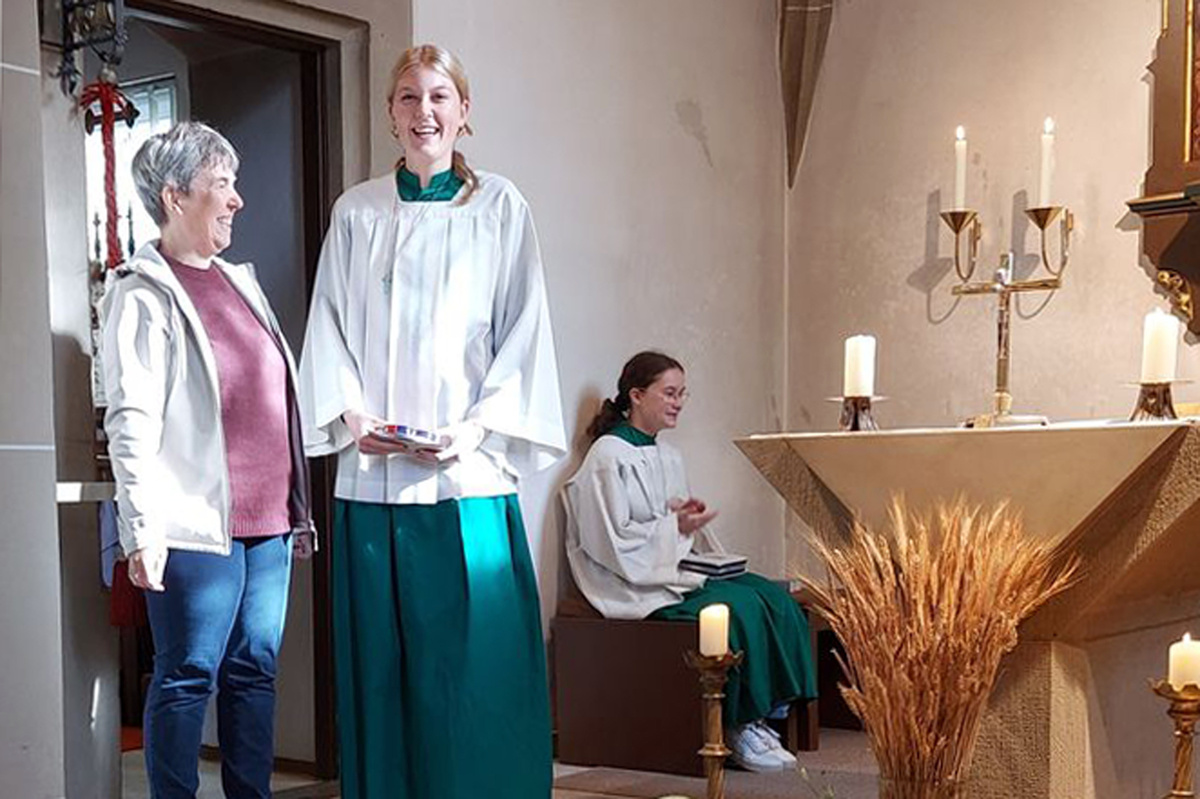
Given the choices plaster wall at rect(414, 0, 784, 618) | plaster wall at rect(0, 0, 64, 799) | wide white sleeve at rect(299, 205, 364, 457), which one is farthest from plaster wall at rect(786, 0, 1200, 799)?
plaster wall at rect(0, 0, 64, 799)

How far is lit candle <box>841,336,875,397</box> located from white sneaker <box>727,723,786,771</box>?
6.17ft

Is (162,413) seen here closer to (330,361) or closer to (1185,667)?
(330,361)

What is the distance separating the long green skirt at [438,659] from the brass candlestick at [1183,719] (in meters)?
1.58

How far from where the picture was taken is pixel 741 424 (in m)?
5.65

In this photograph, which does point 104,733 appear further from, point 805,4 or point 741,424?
point 805,4

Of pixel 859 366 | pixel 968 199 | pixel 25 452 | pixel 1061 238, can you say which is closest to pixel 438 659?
pixel 25 452

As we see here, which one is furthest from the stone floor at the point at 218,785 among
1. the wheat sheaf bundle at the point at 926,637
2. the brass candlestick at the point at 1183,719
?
the wheat sheaf bundle at the point at 926,637

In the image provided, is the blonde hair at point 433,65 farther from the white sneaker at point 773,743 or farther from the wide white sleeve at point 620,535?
the white sneaker at point 773,743

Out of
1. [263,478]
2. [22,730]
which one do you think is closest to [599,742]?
[263,478]

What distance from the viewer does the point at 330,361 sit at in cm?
317

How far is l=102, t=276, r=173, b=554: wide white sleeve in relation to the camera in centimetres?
291

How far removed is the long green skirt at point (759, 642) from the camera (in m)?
4.40

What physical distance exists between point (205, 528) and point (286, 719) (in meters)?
1.52

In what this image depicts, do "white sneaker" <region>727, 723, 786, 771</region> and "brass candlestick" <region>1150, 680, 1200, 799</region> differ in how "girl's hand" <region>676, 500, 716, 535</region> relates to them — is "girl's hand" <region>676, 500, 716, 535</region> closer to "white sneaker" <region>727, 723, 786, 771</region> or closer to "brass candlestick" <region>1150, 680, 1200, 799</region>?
"white sneaker" <region>727, 723, 786, 771</region>
